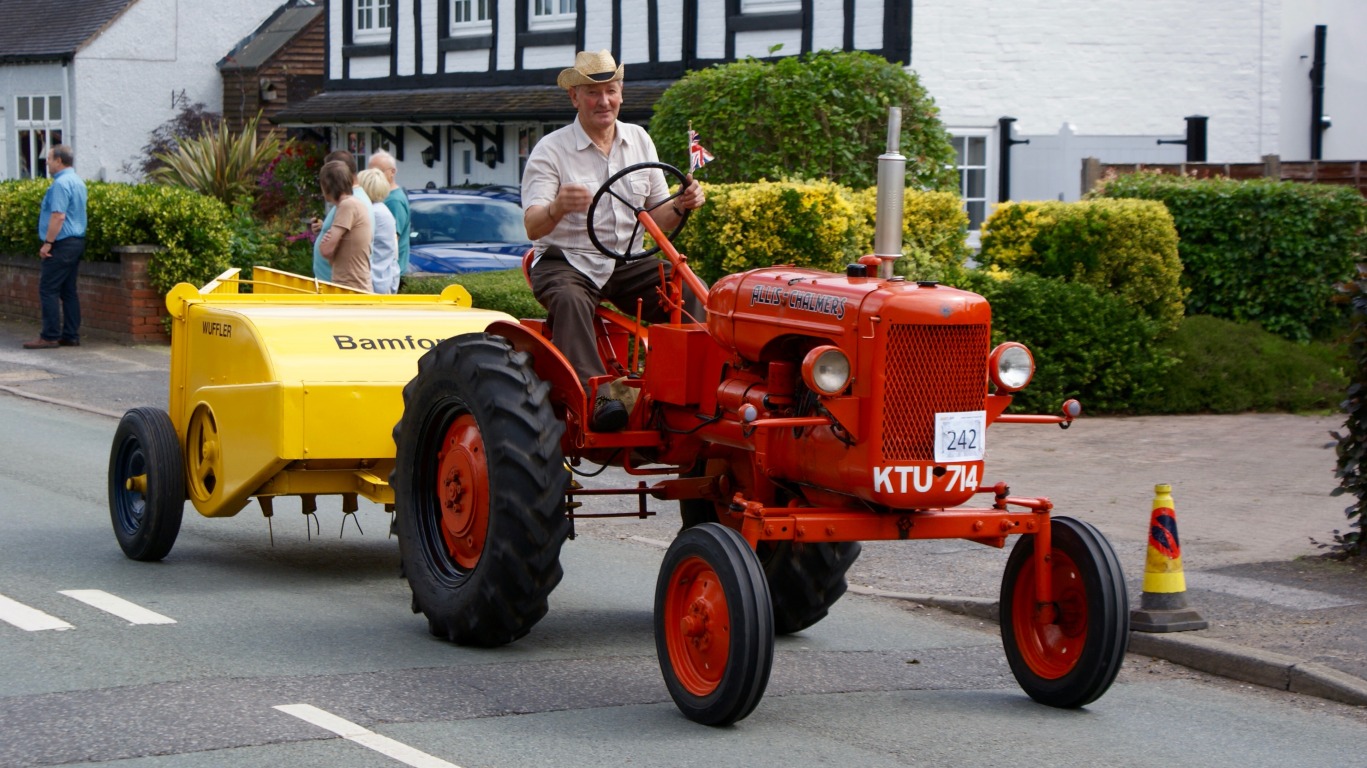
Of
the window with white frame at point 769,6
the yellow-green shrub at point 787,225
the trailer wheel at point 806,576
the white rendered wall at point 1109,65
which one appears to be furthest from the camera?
the window with white frame at point 769,6

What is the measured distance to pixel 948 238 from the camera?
1575cm

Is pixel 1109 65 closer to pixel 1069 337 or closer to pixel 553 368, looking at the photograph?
pixel 1069 337

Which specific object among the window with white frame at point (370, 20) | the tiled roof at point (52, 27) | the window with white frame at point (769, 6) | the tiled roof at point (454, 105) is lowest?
the tiled roof at point (454, 105)

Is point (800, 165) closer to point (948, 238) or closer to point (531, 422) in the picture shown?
point (948, 238)

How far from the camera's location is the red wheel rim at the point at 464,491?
715 cm

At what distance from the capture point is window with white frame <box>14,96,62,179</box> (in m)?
37.0

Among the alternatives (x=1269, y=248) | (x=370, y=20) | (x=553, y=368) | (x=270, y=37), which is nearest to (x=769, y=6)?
(x=1269, y=248)

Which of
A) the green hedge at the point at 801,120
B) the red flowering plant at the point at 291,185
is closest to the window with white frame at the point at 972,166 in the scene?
the green hedge at the point at 801,120

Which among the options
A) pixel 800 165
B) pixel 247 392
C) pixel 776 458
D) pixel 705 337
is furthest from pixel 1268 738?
pixel 800 165

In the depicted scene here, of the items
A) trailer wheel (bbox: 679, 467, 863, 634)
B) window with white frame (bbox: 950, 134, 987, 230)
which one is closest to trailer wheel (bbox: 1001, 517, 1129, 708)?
trailer wheel (bbox: 679, 467, 863, 634)

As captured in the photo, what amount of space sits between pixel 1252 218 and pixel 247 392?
37.9 feet

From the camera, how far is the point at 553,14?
26203mm

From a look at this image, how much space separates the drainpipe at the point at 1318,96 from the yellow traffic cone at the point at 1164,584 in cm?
1793

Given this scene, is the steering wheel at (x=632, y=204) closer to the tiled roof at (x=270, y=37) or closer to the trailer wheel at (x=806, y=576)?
the trailer wheel at (x=806, y=576)
